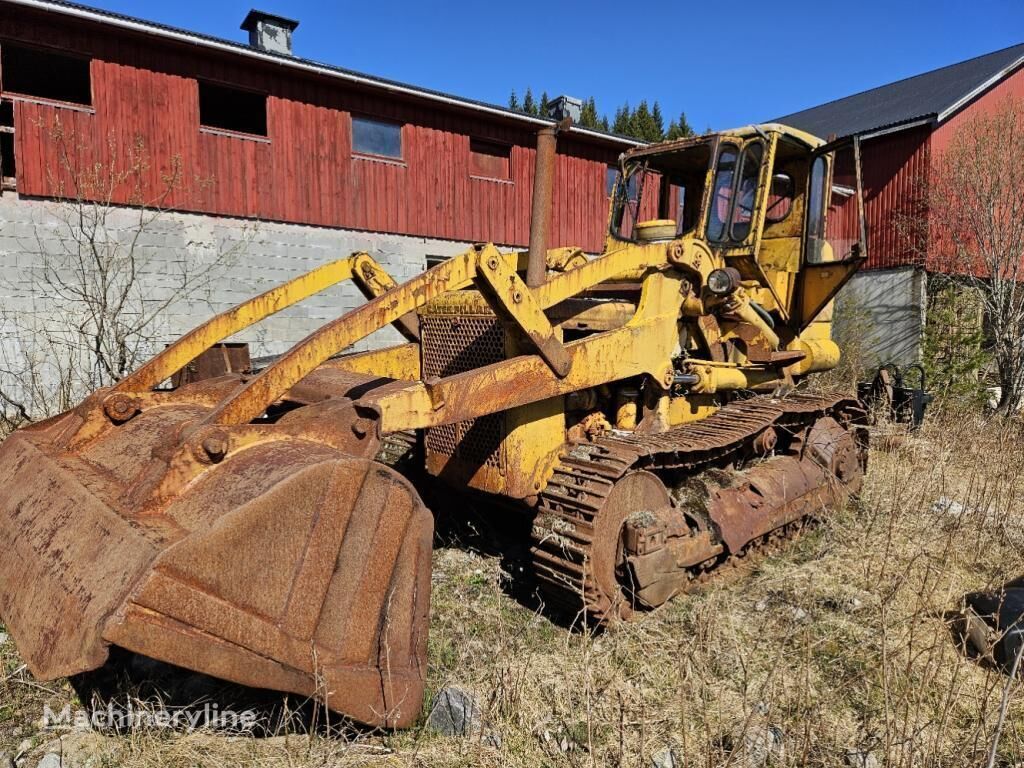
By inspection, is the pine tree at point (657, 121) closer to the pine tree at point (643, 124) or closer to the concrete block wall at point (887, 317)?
the pine tree at point (643, 124)

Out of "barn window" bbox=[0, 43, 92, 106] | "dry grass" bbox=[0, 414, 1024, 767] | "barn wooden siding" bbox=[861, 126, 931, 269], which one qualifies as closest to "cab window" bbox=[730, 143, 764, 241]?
"dry grass" bbox=[0, 414, 1024, 767]

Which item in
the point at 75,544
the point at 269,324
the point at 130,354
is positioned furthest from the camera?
the point at 269,324

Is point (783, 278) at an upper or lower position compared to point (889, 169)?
lower

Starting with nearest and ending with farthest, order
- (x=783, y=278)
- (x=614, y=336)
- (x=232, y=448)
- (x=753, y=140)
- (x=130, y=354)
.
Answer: (x=232, y=448) < (x=614, y=336) < (x=753, y=140) < (x=783, y=278) < (x=130, y=354)

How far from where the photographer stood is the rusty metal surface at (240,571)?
209 centimetres

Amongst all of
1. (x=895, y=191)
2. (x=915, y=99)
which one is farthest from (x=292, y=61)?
(x=915, y=99)

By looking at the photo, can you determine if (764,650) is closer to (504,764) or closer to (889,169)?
(504,764)

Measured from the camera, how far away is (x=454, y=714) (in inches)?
115

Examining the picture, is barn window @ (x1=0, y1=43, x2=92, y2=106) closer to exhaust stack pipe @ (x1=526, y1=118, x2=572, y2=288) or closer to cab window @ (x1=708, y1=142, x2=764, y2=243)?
cab window @ (x1=708, y1=142, x2=764, y2=243)

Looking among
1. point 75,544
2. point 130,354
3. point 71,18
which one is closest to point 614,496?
point 75,544

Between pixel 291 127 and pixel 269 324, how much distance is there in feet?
11.6

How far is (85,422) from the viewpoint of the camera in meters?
3.13

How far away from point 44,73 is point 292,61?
4.40 meters

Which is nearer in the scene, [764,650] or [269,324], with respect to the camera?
[764,650]
